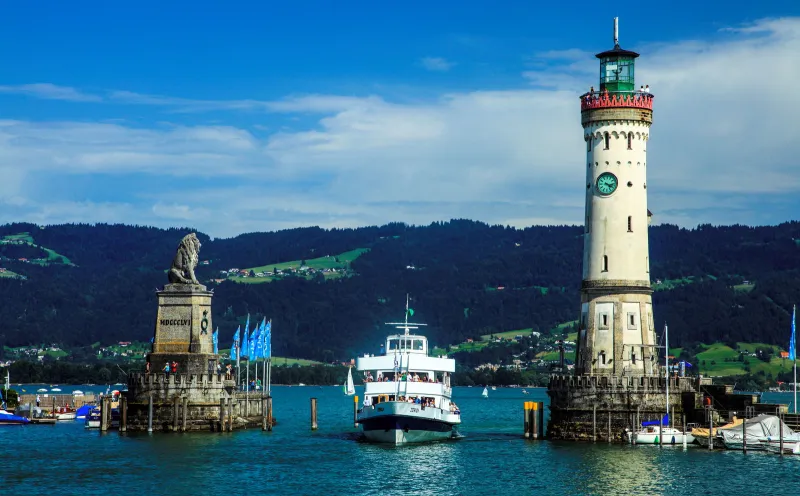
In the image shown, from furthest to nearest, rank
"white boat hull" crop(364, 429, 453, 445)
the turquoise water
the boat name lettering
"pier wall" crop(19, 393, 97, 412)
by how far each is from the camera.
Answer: "pier wall" crop(19, 393, 97, 412), the boat name lettering, "white boat hull" crop(364, 429, 453, 445), the turquoise water

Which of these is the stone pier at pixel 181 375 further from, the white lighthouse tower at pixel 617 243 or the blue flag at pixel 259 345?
the white lighthouse tower at pixel 617 243

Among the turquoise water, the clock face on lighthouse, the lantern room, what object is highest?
the lantern room

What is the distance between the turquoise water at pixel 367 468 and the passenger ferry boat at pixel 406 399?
3.94 ft

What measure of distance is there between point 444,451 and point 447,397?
20.6 ft

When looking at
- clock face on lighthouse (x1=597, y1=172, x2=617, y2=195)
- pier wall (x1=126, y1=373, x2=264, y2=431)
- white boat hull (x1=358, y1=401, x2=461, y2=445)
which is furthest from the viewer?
pier wall (x1=126, y1=373, x2=264, y2=431)

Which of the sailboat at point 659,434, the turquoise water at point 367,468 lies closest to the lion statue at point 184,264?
the turquoise water at point 367,468

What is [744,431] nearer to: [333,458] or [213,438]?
[333,458]

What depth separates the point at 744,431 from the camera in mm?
82938

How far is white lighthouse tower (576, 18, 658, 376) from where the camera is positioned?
88375 mm

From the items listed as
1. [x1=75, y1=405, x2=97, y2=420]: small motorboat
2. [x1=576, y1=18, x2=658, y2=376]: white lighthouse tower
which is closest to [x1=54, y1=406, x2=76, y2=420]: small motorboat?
[x1=75, y1=405, x2=97, y2=420]: small motorboat

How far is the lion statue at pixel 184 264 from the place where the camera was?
3772 inches

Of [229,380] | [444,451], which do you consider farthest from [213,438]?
[444,451]

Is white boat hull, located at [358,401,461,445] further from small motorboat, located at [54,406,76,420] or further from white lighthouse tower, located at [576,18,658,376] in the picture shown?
small motorboat, located at [54,406,76,420]

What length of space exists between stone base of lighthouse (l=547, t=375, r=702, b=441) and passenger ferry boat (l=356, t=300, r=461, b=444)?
897 centimetres
